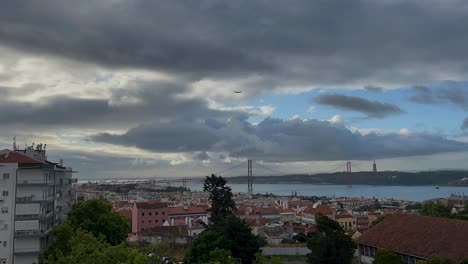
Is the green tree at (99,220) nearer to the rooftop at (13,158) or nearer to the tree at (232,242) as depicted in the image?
the rooftop at (13,158)

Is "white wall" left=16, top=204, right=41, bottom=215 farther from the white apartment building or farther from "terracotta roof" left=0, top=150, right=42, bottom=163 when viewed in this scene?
"terracotta roof" left=0, top=150, right=42, bottom=163

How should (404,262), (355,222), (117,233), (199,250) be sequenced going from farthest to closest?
1. (355,222)
2. (117,233)
3. (199,250)
4. (404,262)

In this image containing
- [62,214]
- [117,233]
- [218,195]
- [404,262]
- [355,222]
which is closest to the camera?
[404,262]

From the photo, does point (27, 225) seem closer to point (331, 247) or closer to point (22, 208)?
point (22, 208)

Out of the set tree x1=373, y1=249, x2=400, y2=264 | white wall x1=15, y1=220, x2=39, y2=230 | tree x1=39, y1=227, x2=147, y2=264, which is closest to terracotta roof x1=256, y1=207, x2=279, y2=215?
white wall x1=15, y1=220, x2=39, y2=230

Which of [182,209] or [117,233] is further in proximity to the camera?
[182,209]

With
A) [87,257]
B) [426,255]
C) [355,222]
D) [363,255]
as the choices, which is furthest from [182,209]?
[87,257]

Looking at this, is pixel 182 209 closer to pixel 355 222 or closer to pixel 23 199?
pixel 355 222
